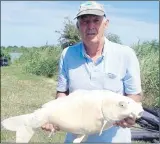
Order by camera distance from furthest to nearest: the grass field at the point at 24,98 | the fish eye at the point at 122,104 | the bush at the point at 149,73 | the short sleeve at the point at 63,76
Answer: the bush at the point at 149,73
the grass field at the point at 24,98
the short sleeve at the point at 63,76
the fish eye at the point at 122,104

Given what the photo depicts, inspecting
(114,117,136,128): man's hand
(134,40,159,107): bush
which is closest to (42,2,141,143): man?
(114,117,136,128): man's hand

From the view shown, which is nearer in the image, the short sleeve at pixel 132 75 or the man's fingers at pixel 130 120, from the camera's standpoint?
the man's fingers at pixel 130 120

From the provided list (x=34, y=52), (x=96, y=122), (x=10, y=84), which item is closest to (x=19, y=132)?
(x=96, y=122)

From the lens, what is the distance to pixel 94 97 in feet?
10.2

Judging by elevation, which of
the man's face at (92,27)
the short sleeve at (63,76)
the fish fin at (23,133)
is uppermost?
the man's face at (92,27)

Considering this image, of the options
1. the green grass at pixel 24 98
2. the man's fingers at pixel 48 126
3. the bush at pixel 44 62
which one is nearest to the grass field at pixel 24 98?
the green grass at pixel 24 98

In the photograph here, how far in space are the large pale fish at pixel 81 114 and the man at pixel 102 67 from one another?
0.22 meters

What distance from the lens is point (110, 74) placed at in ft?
11.0

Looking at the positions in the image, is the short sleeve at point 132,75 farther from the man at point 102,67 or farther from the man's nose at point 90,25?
the man's nose at point 90,25

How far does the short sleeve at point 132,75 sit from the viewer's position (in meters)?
3.35

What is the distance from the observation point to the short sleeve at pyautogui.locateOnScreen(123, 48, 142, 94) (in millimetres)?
3350

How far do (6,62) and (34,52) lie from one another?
28.8 feet

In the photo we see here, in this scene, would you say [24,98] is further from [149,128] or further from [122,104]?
[122,104]

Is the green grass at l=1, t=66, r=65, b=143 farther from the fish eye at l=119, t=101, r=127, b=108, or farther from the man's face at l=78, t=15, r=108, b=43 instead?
the fish eye at l=119, t=101, r=127, b=108
